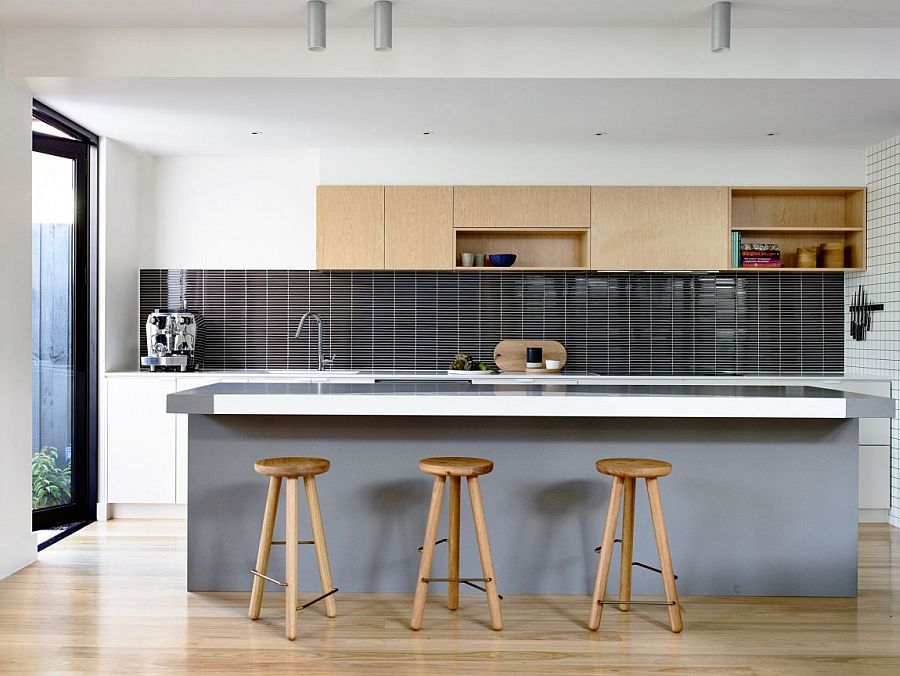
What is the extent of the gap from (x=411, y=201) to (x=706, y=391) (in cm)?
252

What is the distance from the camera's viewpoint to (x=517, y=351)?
5.72 meters

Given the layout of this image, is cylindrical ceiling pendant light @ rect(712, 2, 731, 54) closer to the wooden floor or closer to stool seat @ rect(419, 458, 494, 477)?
stool seat @ rect(419, 458, 494, 477)

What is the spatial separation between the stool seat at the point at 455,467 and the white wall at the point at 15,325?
209 cm

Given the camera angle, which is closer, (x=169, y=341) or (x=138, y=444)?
(x=138, y=444)

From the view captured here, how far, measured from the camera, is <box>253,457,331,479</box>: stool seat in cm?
310

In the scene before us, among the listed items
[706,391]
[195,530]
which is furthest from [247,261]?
[706,391]

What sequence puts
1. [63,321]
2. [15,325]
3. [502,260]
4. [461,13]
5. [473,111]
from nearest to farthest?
[461,13] < [15,325] < [473,111] < [63,321] < [502,260]

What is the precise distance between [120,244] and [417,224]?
1902 millimetres

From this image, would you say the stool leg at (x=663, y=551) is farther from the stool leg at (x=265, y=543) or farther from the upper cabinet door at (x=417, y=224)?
the upper cabinet door at (x=417, y=224)

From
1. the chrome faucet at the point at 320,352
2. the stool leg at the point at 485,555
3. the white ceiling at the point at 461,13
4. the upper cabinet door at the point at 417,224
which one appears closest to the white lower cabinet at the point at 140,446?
the chrome faucet at the point at 320,352

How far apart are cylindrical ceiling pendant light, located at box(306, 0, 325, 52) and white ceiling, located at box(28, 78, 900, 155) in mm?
431

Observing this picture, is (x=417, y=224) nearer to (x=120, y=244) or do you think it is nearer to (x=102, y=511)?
(x=120, y=244)

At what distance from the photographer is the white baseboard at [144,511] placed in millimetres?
5191

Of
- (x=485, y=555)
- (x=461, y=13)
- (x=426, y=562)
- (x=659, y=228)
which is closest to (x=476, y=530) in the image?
(x=485, y=555)
